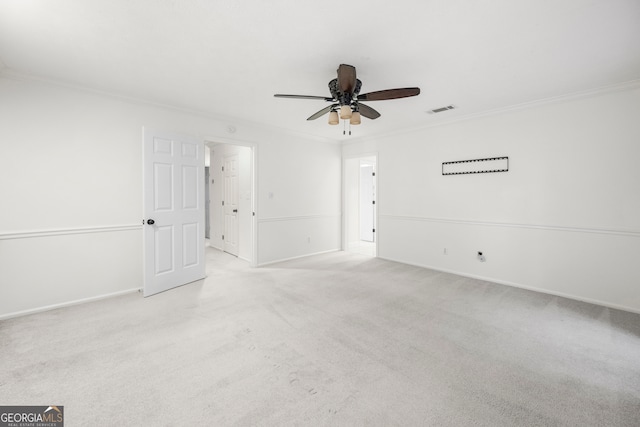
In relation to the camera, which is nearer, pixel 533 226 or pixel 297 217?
pixel 533 226

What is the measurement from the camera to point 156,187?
3.41 metres

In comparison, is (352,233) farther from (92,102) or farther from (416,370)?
(92,102)

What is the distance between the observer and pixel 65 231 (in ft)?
9.97

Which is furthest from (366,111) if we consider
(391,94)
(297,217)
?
(297,217)

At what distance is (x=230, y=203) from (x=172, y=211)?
7.13 ft

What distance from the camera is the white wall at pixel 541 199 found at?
3.01 meters

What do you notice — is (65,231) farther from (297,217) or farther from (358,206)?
(358,206)

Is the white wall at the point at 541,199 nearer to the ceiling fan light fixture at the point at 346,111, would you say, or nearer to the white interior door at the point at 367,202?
the white interior door at the point at 367,202

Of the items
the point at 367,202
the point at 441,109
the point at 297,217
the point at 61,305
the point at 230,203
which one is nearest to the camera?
the point at 61,305


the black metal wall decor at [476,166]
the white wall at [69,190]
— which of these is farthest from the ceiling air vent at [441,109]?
the white wall at [69,190]

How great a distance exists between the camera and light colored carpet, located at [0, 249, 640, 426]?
5.23 feet

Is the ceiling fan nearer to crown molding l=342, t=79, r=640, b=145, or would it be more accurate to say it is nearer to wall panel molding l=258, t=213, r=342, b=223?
crown molding l=342, t=79, r=640, b=145

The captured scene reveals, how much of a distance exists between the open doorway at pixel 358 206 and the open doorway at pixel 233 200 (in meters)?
2.22

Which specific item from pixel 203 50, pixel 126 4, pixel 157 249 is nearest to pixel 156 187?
pixel 157 249
